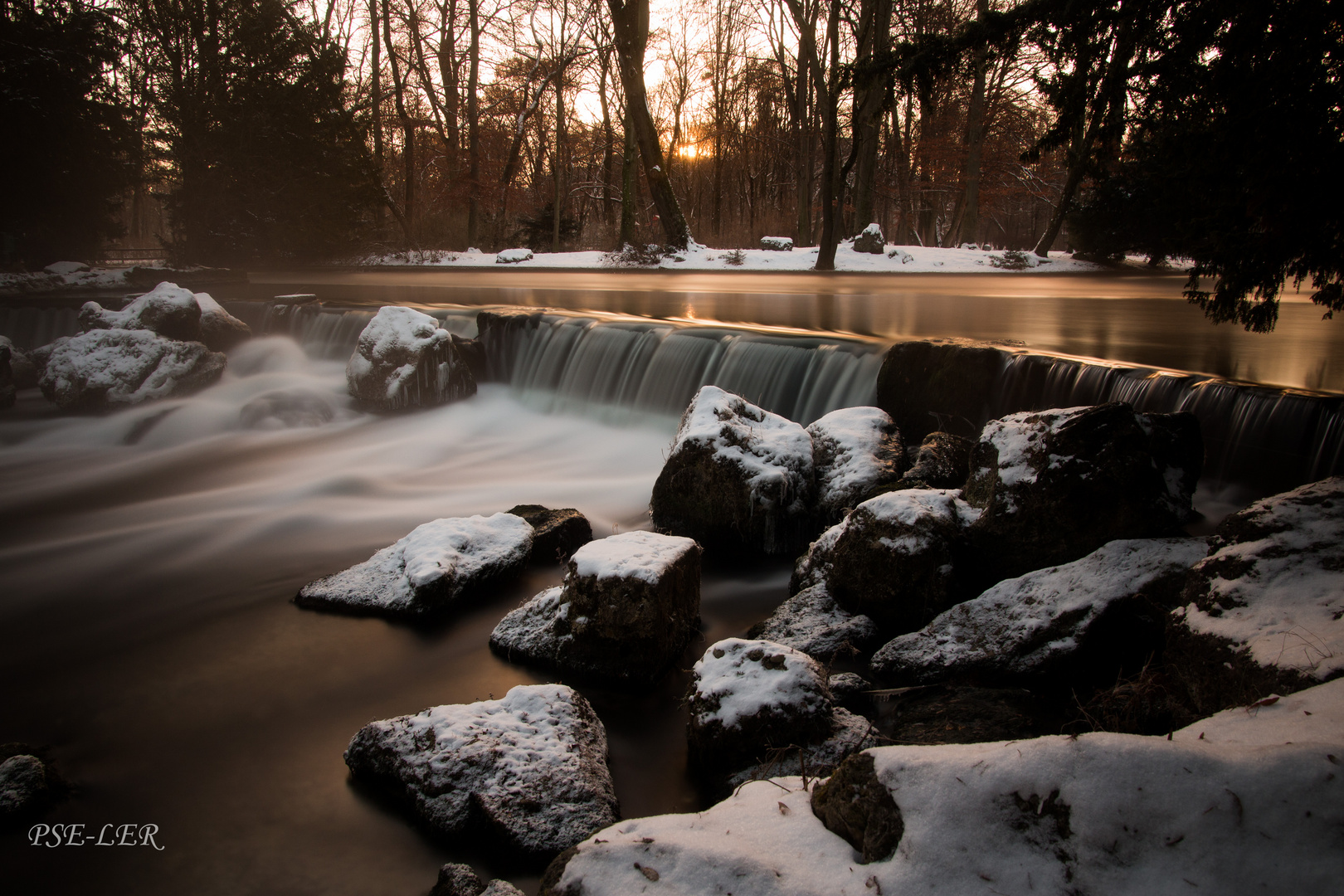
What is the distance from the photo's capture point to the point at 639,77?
20.9m

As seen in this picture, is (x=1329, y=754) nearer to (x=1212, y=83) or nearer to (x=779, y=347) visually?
(x=1212, y=83)

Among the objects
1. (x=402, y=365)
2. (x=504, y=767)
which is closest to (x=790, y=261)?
(x=402, y=365)

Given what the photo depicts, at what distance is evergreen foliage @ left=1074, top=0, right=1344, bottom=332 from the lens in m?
3.69

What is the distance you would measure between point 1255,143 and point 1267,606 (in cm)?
244

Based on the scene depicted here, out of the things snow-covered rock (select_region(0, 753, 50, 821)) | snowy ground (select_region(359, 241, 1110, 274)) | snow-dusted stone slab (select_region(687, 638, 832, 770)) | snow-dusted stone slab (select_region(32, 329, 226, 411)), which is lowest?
snow-covered rock (select_region(0, 753, 50, 821))

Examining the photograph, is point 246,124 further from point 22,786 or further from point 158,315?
point 22,786

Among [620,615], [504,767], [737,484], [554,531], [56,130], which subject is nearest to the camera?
[504,767]

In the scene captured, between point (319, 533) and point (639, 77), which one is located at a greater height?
point (639, 77)

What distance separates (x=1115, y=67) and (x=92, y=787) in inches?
271

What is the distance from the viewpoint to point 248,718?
157 inches

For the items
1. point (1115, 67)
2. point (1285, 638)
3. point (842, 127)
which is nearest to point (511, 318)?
point (1115, 67)

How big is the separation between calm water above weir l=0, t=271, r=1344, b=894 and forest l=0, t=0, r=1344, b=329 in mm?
2144

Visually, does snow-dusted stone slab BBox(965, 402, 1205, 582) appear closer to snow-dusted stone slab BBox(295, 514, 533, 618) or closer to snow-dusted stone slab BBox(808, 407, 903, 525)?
snow-dusted stone slab BBox(808, 407, 903, 525)

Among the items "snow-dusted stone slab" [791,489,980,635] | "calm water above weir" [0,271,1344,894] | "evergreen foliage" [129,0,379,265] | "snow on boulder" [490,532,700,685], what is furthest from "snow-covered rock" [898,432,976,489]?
"evergreen foliage" [129,0,379,265]
